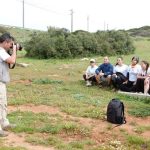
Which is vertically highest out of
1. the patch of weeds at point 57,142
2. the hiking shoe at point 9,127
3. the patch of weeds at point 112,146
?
the hiking shoe at point 9,127

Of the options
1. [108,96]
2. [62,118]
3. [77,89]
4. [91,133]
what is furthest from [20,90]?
[91,133]

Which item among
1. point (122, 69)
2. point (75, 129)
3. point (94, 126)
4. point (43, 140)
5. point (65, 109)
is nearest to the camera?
point (43, 140)

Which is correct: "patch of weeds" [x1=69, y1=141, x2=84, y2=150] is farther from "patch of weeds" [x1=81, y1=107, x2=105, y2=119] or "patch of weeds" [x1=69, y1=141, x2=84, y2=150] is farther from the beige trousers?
"patch of weeds" [x1=81, y1=107, x2=105, y2=119]

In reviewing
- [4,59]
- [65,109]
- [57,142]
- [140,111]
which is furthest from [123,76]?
[4,59]

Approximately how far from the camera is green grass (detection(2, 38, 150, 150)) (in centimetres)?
730

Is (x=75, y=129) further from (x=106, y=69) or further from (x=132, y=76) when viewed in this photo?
(x=106, y=69)

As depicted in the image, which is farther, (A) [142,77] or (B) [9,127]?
(A) [142,77]

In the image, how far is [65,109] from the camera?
32.0 feet

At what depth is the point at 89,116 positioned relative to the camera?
9.14 m

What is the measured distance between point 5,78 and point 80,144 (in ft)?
5.62

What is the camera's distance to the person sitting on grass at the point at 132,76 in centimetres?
1262

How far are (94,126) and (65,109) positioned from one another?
155 cm

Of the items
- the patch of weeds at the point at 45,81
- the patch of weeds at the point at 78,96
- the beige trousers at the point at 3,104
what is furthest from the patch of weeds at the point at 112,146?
the patch of weeds at the point at 45,81

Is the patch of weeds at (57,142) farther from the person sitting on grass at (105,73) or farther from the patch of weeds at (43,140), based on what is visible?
the person sitting on grass at (105,73)
